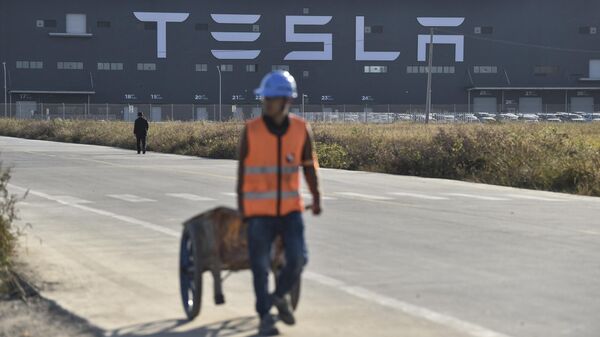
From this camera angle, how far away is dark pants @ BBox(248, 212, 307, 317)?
663 centimetres

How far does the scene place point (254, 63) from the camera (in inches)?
3720

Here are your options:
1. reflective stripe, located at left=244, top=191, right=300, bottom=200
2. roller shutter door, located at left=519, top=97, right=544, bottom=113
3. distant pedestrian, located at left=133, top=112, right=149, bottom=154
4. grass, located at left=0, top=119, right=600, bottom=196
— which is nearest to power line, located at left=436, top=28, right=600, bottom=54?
roller shutter door, located at left=519, top=97, right=544, bottom=113

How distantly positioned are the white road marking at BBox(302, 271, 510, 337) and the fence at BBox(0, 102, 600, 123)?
245 ft

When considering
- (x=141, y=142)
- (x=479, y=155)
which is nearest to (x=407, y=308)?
(x=479, y=155)

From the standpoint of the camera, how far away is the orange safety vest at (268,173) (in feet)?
21.6

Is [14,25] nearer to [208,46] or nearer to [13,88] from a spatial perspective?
[13,88]

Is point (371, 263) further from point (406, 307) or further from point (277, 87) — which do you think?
point (277, 87)

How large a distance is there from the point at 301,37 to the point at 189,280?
291 feet

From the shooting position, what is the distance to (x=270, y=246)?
677 centimetres

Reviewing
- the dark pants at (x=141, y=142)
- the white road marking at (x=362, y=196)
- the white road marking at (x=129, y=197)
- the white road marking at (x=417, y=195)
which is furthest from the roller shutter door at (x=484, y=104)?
the white road marking at (x=129, y=197)

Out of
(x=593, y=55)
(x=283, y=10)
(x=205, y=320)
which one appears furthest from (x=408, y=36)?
(x=205, y=320)

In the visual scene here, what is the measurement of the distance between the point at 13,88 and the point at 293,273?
294 ft

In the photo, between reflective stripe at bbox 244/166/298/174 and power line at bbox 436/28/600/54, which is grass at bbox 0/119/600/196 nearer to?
reflective stripe at bbox 244/166/298/174

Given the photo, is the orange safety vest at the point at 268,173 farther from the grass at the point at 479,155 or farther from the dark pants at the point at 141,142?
the dark pants at the point at 141,142
